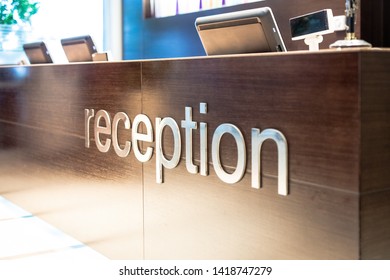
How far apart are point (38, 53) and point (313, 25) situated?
2335 mm

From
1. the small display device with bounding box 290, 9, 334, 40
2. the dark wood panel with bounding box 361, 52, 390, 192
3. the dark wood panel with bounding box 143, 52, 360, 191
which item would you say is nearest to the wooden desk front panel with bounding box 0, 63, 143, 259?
the dark wood panel with bounding box 143, 52, 360, 191

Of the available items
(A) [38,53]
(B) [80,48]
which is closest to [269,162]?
(B) [80,48]

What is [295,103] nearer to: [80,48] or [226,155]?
[226,155]

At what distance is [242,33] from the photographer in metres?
2.08

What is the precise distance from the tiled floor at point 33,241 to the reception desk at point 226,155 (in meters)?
0.08

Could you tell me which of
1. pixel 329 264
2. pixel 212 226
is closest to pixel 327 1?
pixel 212 226

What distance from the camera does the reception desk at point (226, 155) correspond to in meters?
1.59

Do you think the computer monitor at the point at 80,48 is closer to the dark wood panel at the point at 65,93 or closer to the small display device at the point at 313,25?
the dark wood panel at the point at 65,93

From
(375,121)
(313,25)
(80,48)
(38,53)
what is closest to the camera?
(375,121)

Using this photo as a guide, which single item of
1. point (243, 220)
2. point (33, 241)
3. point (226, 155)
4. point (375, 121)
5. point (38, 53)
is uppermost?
point (38, 53)

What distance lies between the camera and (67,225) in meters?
3.25

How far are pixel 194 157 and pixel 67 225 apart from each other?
1.36 metres

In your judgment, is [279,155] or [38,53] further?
[38,53]

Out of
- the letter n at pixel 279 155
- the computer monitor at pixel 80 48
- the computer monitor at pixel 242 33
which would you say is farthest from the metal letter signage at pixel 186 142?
the computer monitor at pixel 80 48
